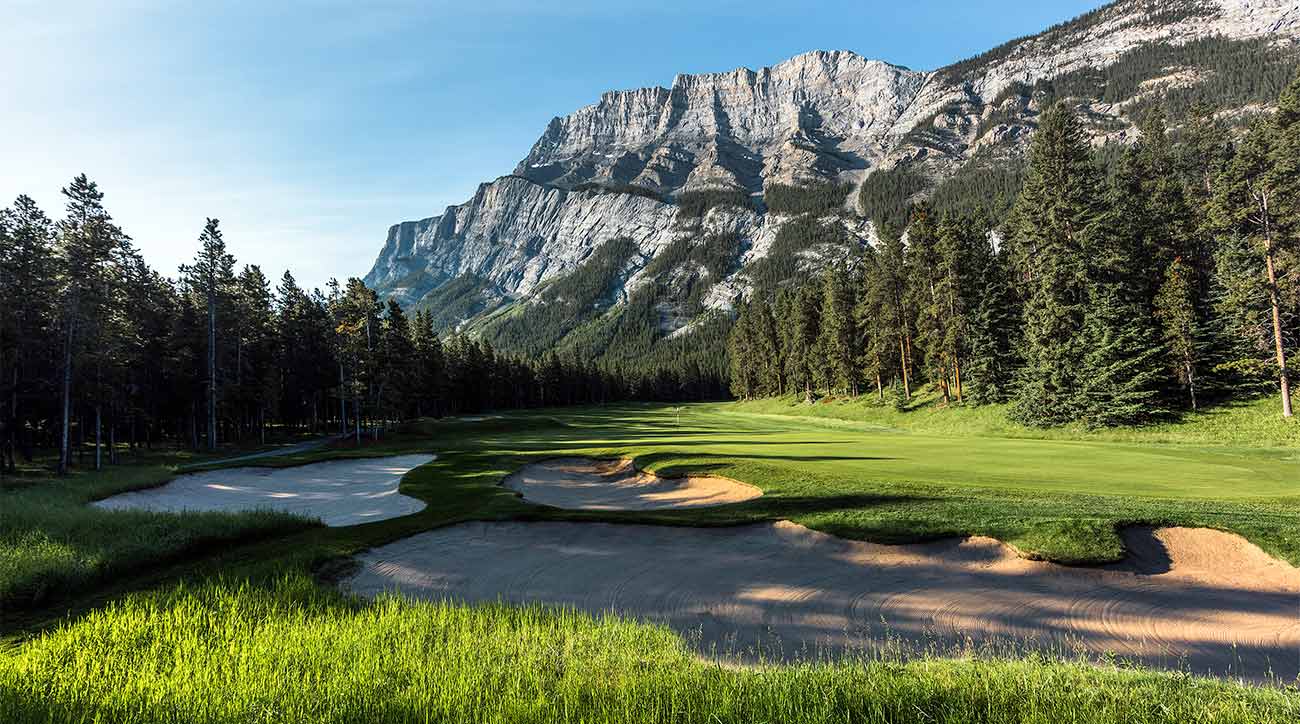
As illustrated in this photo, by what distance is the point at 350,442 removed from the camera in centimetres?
4581

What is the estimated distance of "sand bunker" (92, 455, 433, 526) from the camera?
684 inches

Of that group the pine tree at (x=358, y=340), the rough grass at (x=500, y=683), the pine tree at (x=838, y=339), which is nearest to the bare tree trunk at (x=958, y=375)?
the pine tree at (x=838, y=339)

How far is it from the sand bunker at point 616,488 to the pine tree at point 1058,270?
3387 centimetres

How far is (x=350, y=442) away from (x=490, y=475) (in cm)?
3135

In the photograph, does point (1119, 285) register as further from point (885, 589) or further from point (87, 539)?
point (87, 539)

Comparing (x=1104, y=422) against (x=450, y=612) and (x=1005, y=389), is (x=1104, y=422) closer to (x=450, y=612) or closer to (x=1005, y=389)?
(x=1005, y=389)

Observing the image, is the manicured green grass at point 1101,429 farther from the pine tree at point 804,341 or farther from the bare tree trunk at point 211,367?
the bare tree trunk at point 211,367

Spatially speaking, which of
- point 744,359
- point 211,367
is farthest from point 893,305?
point 211,367

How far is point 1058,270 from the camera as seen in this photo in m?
39.8

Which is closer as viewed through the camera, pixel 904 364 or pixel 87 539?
pixel 87 539

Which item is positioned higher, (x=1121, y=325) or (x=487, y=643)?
(x=1121, y=325)

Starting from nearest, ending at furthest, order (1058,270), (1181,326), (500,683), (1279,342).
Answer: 1. (500,683)
2. (1279,342)
3. (1181,326)
4. (1058,270)

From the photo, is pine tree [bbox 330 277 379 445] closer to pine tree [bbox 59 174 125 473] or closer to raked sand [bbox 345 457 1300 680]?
pine tree [bbox 59 174 125 473]

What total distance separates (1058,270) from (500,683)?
161 feet
